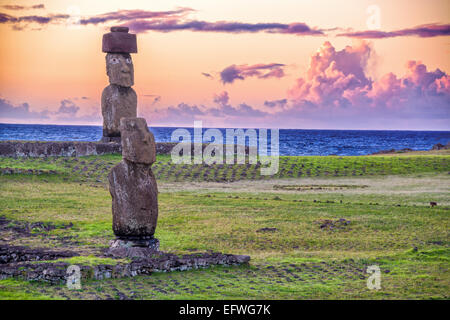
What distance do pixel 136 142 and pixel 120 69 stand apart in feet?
56.1

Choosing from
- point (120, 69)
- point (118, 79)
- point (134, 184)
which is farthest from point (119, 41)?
point (134, 184)

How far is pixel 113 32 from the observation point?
28953 millimetres

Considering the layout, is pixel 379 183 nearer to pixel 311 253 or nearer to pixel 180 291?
pixel 311 253

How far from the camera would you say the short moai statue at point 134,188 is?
13156mm

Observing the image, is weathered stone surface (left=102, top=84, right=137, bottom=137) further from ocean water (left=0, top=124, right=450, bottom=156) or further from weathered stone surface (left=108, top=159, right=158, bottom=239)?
ocean water (left=0, top=124, right=450, bottom=156)

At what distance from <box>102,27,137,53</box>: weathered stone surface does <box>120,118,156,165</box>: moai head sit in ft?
54.2

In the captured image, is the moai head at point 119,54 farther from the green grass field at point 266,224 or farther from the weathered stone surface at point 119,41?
the green grass field at point 266,224

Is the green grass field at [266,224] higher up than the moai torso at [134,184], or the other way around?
the moai torso at [134,184]

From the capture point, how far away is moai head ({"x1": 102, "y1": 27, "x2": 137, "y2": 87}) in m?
28.9

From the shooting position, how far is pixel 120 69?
29453 millimetres

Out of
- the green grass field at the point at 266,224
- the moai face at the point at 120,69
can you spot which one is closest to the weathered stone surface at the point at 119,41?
the moai face at the point at 120,69

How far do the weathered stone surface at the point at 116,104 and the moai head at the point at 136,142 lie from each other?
1742 centimetres
